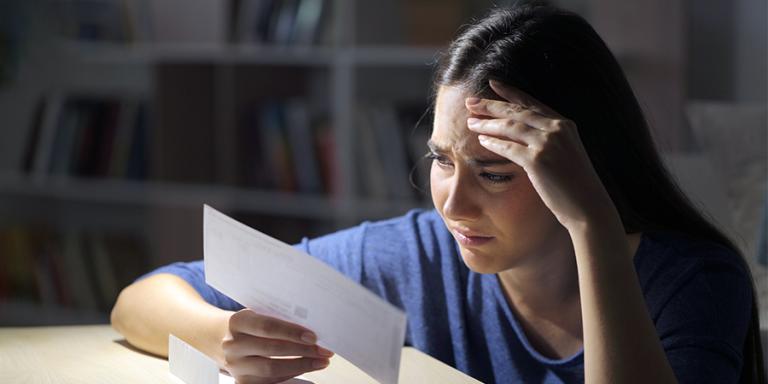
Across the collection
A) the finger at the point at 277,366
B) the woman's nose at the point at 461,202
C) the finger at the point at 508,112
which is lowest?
the finger at the point at 277,366

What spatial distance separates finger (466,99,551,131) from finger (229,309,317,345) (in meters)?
0.31

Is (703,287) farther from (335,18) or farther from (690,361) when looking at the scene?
(335,18)

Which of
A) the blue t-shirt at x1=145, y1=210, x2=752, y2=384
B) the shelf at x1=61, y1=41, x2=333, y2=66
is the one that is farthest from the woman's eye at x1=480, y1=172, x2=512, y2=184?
the shelf at x1=61, y1=41, x2=333, y2=66

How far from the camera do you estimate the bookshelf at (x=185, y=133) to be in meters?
2.97

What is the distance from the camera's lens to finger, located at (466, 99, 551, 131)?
106cm

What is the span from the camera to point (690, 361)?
109 cm

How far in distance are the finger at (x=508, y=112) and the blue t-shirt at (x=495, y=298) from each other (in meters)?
0.28

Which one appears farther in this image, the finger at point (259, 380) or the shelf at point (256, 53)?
the shelf at point (256, 53)

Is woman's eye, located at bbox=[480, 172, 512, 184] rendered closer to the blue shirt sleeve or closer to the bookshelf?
the blue shirt sleeve

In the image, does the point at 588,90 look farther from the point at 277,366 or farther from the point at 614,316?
the point at 277,366

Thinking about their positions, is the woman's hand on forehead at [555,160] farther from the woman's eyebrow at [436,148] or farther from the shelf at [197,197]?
the shelf at [197,197]

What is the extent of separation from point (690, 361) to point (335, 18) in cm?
207

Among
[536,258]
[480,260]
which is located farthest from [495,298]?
[480,260]

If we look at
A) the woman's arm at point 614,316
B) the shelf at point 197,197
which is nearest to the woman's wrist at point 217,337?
the woman's arm at point 614,316
